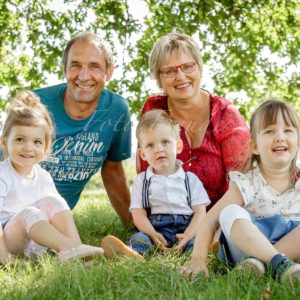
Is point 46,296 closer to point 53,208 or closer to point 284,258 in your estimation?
point 284,258

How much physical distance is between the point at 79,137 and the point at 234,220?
2086 millimetres

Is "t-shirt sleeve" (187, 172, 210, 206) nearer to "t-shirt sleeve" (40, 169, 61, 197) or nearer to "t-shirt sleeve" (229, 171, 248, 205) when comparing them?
"t-shirt sleeve" (229, 171, 248, 205)

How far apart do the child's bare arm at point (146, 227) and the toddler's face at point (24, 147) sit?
0.81 metres

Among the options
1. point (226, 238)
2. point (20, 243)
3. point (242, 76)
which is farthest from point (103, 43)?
point (242, 76)

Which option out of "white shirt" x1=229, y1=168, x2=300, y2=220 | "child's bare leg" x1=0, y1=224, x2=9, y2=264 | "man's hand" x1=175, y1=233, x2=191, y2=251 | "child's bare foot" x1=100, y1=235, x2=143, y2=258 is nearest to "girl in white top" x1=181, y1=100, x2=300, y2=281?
"white shirt" x1=229, y1=168, x2=300, y2=220

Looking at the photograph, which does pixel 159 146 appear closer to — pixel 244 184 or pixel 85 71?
pixel 244 184

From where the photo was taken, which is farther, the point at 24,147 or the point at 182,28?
the point at 182,28

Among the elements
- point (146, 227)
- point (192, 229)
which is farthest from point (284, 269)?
point (146, 227)

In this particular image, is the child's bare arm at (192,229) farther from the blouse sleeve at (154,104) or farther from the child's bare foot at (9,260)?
the child's bare foot at (9,260)

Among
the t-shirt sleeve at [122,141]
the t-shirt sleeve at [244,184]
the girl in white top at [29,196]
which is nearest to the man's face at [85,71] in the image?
the t-shirt sleeve at [122,141]

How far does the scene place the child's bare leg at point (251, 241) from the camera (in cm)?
288

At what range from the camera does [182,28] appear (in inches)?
369

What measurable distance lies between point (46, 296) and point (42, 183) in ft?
5.36

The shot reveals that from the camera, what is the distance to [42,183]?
13.3 ft
